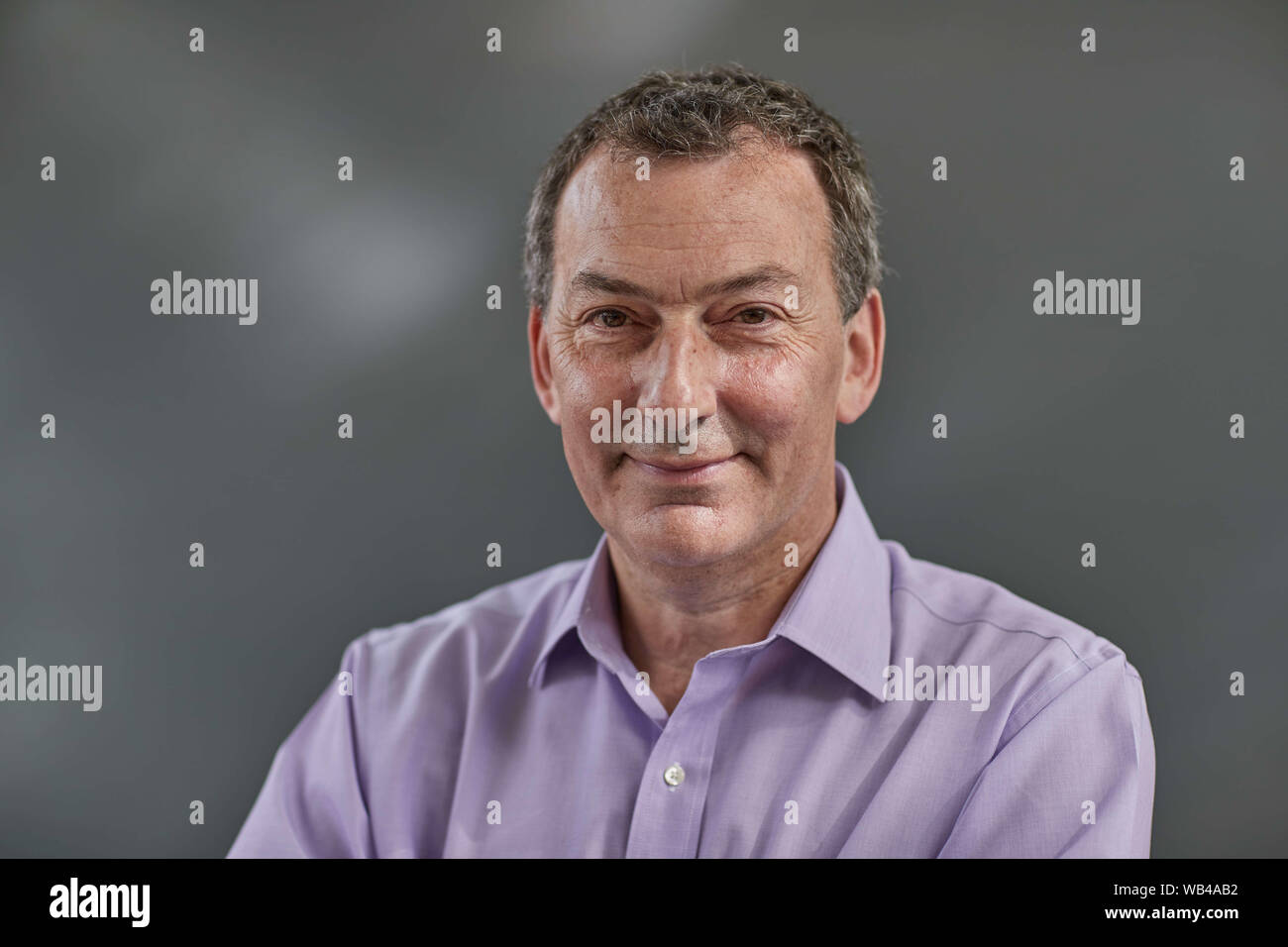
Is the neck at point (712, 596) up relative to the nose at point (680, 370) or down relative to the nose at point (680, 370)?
down

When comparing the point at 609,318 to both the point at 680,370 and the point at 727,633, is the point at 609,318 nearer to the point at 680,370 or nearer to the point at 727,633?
the point at 680,370

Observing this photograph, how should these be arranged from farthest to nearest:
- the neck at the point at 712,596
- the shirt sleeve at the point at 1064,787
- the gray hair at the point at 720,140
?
the neck at the point at 712,596 < the gray hair at the point at 720,140 < the shirt sleeve at the point at 1064,787

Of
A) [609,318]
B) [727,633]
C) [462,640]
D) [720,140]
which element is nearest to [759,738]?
[727,633]

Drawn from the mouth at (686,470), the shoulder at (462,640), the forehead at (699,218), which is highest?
the forehead at (699,218)

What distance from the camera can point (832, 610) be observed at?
1.70 metres

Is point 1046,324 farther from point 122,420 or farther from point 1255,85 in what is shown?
point 122,420

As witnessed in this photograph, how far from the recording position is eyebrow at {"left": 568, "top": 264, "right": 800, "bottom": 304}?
156cm

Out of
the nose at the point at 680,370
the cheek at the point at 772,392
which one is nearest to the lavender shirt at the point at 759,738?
the cheek at the point at 772,392

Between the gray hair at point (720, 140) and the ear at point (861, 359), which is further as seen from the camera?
the ear at point (861, 359)

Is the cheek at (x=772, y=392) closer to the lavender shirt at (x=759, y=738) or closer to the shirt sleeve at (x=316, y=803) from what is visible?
the lavender shirt at (x=759, y=738)

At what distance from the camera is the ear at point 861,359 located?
1759mm

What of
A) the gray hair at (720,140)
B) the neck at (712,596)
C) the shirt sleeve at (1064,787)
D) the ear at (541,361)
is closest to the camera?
the shirt sleeve at (1064,787)

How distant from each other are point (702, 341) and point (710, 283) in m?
0.09
